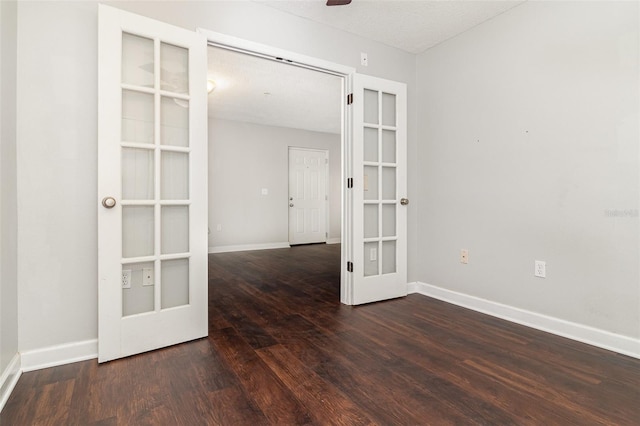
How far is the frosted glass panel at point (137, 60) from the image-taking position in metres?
2.01

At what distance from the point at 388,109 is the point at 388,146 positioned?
361 millimetres

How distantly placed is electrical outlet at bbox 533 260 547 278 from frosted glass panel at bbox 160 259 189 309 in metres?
2.56

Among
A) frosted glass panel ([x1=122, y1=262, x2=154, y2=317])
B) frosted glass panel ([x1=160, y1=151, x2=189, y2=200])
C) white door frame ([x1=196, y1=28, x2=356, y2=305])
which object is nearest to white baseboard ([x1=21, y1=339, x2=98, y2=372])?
frosted glass panel ([x1=122, y1=262, x2=154, y2=317])

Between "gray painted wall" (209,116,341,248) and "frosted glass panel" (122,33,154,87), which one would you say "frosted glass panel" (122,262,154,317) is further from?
"gray painted wall" (209,116,341,248)

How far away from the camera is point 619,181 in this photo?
204 centimetres

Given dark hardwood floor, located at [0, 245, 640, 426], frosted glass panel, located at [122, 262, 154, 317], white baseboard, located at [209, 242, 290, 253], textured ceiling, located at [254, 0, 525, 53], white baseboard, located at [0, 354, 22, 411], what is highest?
textured ceiling, located at [254, 0, 525, 53]

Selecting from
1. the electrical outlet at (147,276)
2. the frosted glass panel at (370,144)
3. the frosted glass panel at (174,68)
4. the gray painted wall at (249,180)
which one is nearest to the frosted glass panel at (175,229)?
the electrical outlet at (147,276)

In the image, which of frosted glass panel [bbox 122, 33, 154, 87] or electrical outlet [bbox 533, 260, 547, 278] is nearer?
frosted glass panel [bbox 122, 33, 154, 87]

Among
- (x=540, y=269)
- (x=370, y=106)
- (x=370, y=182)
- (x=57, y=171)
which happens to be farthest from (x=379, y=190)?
(x=57, y=171)

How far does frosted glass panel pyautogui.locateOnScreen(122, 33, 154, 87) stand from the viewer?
2.01 metres

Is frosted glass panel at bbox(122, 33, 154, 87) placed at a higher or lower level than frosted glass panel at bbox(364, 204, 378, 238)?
higher

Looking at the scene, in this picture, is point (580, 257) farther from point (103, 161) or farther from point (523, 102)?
point (103, 161)

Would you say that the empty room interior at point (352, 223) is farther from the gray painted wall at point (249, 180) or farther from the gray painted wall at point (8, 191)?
the gray painted wall at point (249, 180)

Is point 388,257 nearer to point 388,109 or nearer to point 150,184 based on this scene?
point 388,109
